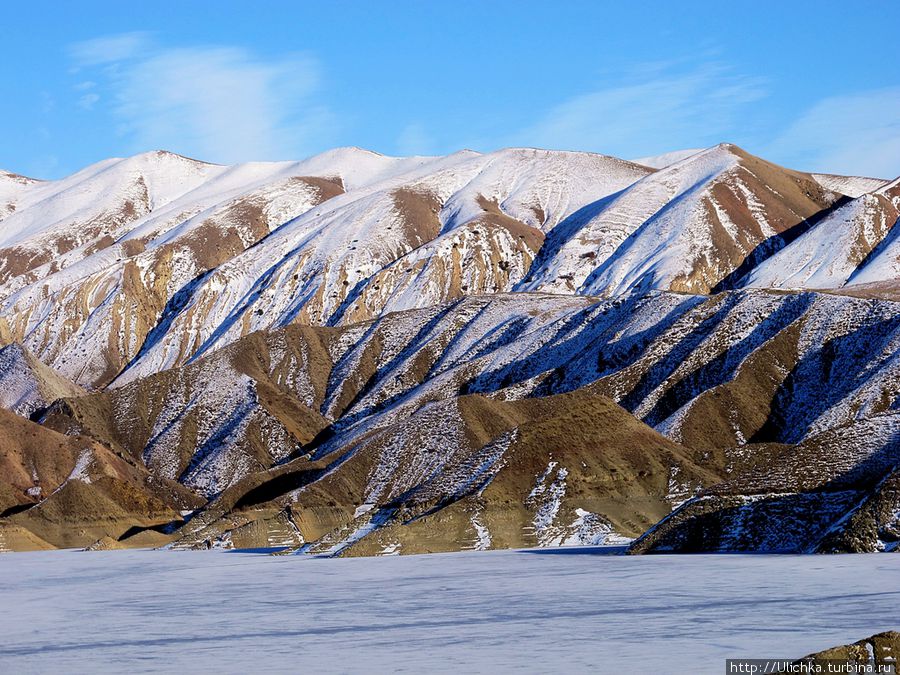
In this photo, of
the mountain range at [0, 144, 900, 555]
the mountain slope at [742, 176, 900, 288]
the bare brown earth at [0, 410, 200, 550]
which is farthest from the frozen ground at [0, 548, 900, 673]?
the mountain slope at [742, 176, 900, 288]

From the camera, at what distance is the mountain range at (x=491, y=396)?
6259 centimetres

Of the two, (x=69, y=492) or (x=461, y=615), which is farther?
(x=69, y=492)

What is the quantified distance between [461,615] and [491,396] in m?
75.6

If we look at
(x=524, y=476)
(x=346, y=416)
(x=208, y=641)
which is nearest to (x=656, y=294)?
(x=346, y=416)

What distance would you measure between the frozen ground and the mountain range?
23.7ft

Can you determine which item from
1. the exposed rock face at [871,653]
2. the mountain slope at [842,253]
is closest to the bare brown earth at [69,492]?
the exposed rock face at [871,653]

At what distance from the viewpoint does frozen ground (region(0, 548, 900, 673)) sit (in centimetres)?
2628

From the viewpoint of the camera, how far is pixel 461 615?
113ft

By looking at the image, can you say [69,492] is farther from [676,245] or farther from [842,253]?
[676,245]

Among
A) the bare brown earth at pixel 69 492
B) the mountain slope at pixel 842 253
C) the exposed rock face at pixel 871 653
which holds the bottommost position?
the bare brown earth at pixel 69 492

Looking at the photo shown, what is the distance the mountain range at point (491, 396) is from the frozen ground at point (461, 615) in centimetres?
722

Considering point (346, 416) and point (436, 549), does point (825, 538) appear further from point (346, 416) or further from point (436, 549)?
point (346, 416)

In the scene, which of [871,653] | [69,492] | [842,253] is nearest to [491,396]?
[69,492]

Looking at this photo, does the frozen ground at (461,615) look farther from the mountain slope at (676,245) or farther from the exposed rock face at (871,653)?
the mountain slope at (676,245)
